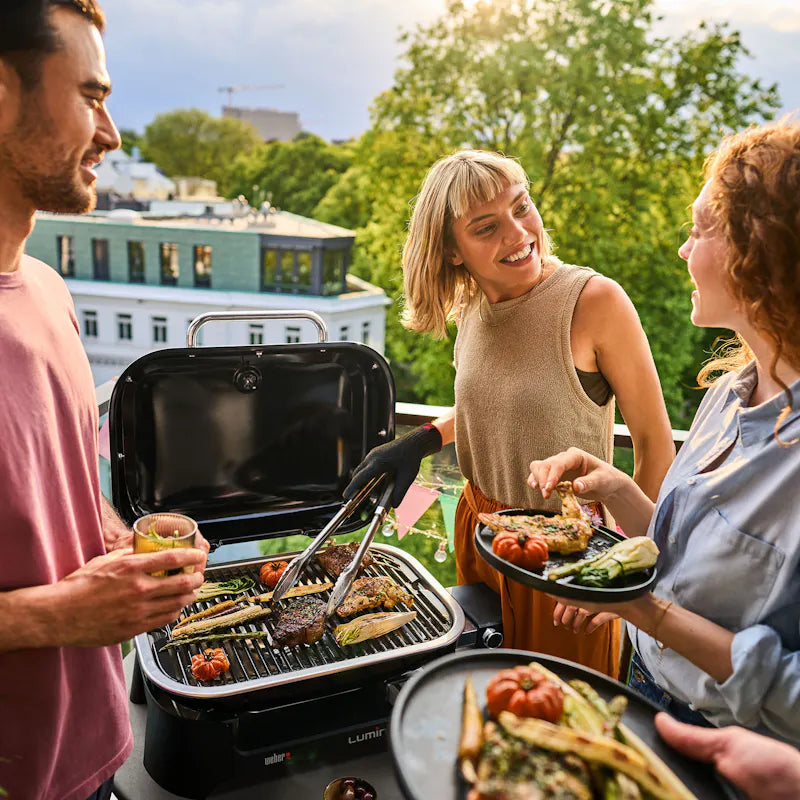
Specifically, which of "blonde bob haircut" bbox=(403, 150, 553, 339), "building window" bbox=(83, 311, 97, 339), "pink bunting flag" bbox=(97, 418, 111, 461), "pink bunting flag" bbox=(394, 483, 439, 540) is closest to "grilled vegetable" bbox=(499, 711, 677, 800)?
"blonde bob haircut" bbox=(403, 150, 553, 339)

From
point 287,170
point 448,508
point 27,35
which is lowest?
point 448,508

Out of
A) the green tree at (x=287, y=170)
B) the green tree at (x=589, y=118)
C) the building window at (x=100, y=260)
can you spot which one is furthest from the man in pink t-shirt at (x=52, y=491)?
the green tree at (x=287, y=170)

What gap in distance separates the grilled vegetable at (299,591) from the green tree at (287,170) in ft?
68.1

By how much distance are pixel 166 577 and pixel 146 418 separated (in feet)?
2.37

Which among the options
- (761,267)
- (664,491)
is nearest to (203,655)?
(664,491)

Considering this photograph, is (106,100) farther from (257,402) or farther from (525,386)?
(525,386)

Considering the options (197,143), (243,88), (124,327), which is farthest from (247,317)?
(243,88)

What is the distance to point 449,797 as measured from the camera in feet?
2.80

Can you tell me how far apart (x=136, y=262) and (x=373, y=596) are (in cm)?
1658

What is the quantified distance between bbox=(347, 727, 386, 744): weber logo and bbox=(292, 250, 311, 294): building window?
576 inches

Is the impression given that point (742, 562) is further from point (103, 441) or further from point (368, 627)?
point (103, 441)

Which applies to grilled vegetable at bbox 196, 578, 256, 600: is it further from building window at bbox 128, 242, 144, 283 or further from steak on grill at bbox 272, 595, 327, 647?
building window at bbox 128, 242, 144, 283

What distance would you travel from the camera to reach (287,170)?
22312 mm

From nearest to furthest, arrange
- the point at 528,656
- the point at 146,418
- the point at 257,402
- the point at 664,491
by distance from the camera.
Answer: the point at 528,656 < the point at 664,491 < the point at 146,418 < the point at 257,402
